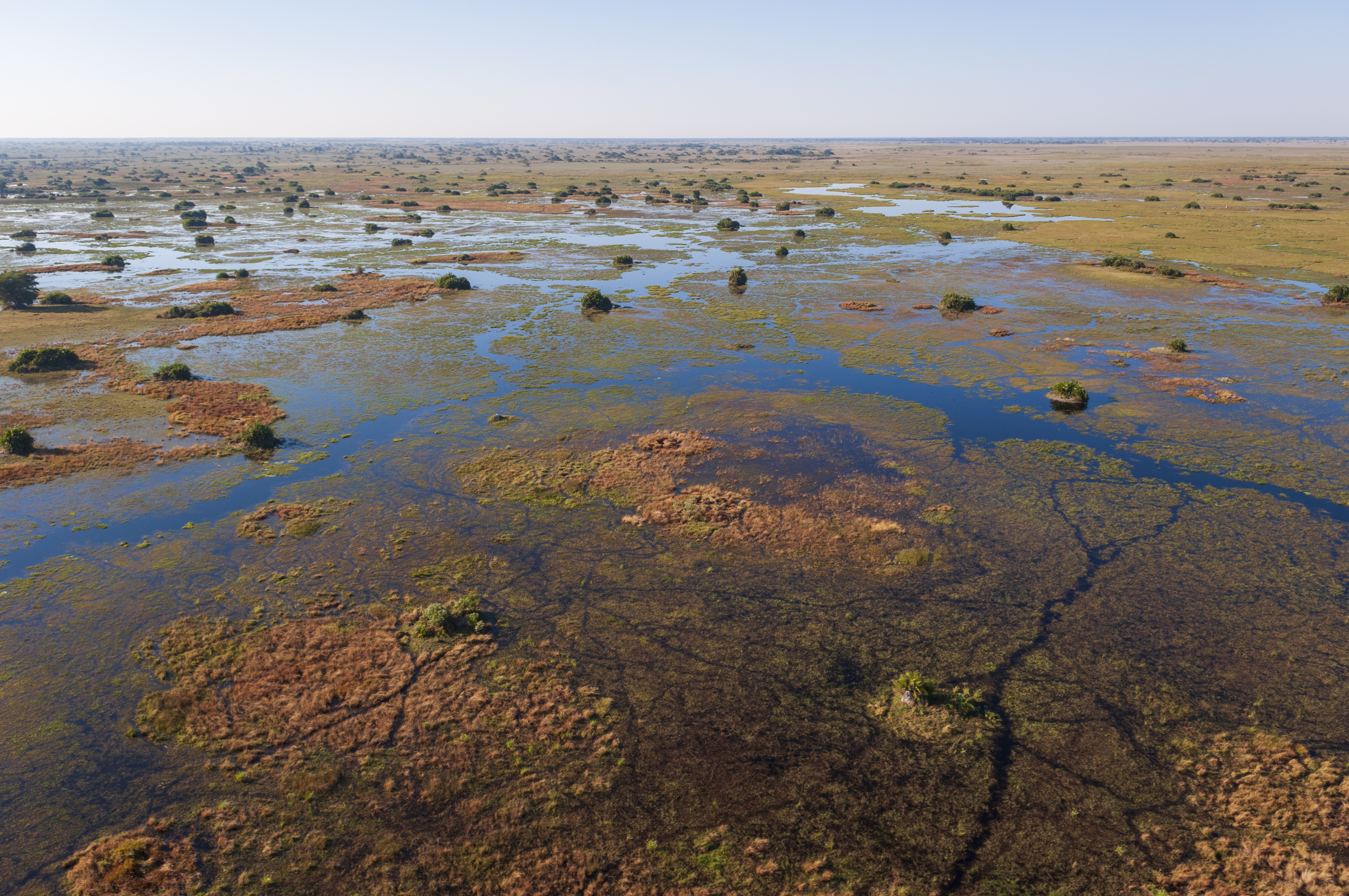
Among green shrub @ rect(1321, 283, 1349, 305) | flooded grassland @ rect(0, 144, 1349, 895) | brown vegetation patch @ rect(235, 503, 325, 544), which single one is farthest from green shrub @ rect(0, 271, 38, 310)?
green shrub @ rect(1321, 283, 1349, 305)

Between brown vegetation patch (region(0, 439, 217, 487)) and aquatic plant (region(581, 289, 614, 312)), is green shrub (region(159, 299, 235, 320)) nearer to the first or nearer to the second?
brown vegetation patch (region(0, 439, 217, 487))

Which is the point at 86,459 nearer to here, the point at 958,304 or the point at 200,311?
the point at 200,311

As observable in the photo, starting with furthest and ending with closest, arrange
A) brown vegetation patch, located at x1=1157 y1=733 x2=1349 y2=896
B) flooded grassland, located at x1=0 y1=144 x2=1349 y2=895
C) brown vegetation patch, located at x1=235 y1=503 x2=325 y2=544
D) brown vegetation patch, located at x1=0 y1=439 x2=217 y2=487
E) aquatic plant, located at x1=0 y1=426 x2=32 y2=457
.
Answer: aquatic plant, located at x1=0 y1=426 x2=32 y2=457, brown vegetation patch, located at x1=0 y1=439 x2=217 y2=487, brown vegetation patch, located at x1=235 y1=503 x2=325 y2=544, flooded grassland, located at x1=0 y1=144 x2=1349 y2=895, brown vegetation patch, located at x1=1157 y1=733 x2=1349 y2=896

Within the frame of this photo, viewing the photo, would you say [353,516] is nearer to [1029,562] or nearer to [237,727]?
[237,727]

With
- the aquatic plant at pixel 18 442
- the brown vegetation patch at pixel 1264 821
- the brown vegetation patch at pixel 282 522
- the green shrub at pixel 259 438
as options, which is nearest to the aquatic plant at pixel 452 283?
the green shrub at pixel 259 438

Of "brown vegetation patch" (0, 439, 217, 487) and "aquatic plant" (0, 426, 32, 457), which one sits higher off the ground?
"aquatic plant" (0, 426, 32, 457)

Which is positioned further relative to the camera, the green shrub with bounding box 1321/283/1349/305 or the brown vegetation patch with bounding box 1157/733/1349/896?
the green shrub with bounding box 1321/283/1349/305

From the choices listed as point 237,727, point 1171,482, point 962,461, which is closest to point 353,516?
point 237,727
